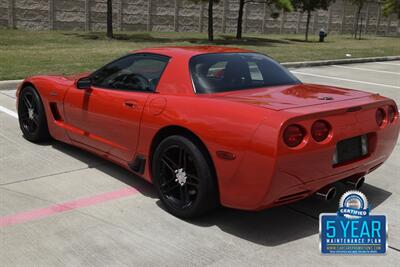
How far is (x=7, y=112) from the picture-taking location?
762cm

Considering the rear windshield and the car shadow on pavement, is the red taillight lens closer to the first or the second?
the car shadow on pavement

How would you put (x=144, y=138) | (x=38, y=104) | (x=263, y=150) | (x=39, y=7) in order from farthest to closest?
(x=39, y=7) < (x=38, y=104) < (x=144, y=138) < (x=263, y=150)

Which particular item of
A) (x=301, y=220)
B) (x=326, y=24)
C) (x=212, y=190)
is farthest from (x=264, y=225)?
(x=326, y=24)

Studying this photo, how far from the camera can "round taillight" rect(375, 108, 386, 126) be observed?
3951mm

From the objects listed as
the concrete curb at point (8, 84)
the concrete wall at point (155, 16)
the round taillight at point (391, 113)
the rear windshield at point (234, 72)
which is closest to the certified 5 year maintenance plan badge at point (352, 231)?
the round taillight at point (391, 113)

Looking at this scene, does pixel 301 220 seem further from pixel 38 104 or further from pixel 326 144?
pixel 38 104

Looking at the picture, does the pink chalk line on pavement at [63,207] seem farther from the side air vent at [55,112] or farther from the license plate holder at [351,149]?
the license plate holder at [351,149]

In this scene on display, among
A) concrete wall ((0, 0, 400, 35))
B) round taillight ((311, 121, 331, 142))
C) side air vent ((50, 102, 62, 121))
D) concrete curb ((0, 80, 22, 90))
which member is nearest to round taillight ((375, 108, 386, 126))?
round taillight ((311, 121, 331, 142))

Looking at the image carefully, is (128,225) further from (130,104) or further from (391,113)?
(391,113)

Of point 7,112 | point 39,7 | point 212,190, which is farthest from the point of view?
point 39,7

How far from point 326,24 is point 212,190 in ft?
138

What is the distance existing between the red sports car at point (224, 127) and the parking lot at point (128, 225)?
264 mm

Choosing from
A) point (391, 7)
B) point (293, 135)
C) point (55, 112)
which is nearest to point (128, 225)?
point (293, 135)

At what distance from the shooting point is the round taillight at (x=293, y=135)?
3.25 meters
